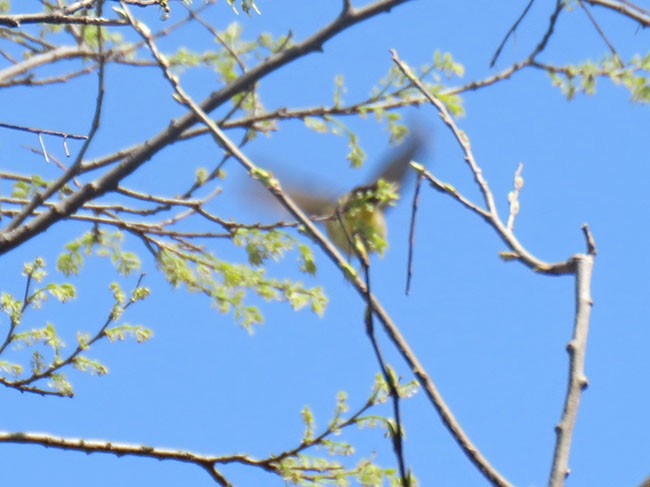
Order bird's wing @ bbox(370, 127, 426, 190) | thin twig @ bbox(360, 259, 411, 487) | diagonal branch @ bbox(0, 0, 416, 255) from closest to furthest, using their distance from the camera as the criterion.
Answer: thin twig @ bbox(360, 259, 411, 487) < diagonal branch @ bbox(0, 0, 416, 255) < bird's wing @ bbox(370, 127, 426, 190)

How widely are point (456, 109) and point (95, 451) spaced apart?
75.8 inches

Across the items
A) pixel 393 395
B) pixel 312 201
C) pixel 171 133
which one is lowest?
pixel 393 395

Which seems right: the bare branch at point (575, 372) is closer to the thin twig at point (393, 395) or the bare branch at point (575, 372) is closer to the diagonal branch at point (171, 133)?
the thin twig at point (393, 395)

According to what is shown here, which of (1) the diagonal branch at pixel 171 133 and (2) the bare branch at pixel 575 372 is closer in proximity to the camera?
(2) the bare branch at pixel 575 372

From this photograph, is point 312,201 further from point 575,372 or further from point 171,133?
point 575,372

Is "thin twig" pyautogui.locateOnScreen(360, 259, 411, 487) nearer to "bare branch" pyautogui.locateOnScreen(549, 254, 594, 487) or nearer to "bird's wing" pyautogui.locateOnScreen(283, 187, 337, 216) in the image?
"bare branch" pyautogui.locateOnScreen(549, 254, 594, 487)

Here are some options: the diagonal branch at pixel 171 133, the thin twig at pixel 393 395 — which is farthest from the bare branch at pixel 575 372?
the diagonal branch at pixel 171 133

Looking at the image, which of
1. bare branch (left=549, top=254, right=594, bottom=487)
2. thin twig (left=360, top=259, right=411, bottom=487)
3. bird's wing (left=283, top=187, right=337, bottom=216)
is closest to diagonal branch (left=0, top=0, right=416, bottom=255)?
bird's wing (left=283, top=187, right=337, bottom=216)

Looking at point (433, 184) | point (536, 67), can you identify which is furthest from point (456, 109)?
point (433, 184)

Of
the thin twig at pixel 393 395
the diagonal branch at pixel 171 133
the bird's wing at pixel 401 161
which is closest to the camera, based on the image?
the thin twig at pixel 393 395

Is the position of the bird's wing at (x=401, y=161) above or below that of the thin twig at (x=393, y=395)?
above

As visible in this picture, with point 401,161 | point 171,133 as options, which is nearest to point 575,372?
point 171,133

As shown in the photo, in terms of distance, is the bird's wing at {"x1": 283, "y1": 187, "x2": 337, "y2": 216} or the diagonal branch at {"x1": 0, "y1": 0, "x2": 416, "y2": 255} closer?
the diagonal branch at {"x1": 0, "y1": 0, "x2": 416, "y2": 255}

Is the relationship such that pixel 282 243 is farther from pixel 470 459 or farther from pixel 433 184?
pixel 470 459
